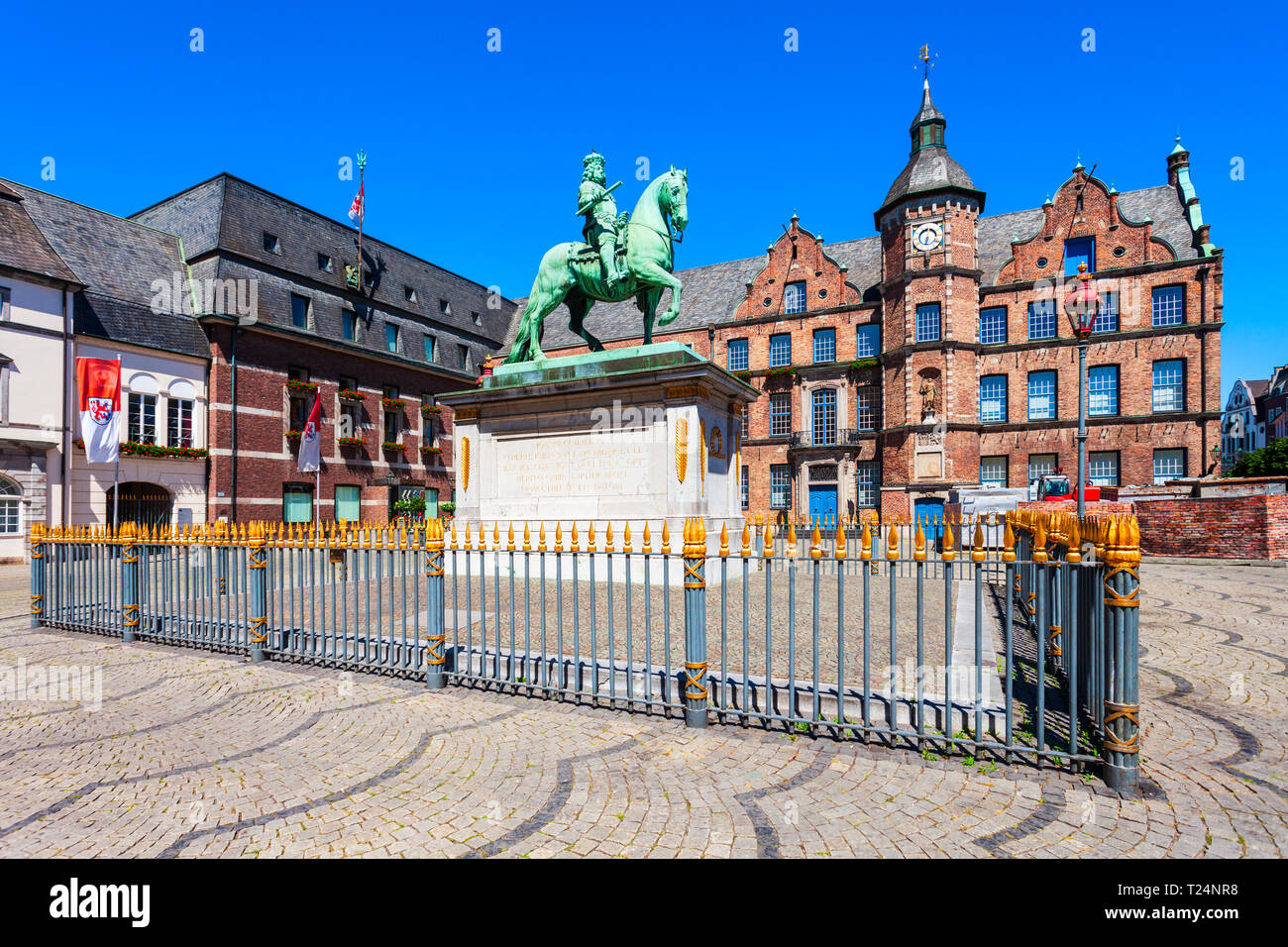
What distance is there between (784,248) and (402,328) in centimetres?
2243

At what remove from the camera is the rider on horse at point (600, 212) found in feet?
35.6

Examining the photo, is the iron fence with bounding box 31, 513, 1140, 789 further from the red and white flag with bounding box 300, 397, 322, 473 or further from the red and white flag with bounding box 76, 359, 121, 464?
the red and white flag with bounding box 300, 397, 322, 473

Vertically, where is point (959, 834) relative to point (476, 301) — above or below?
below

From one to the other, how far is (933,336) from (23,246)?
37.1 metres

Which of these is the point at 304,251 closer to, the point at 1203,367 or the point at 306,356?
the point at 306,356

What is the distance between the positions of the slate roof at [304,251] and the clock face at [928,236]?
2615 centimetres

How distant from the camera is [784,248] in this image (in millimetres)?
36625

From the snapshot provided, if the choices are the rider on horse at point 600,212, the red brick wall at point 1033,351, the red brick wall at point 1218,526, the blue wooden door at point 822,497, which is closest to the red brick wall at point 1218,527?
Result: the red brick wall at point 1218,526

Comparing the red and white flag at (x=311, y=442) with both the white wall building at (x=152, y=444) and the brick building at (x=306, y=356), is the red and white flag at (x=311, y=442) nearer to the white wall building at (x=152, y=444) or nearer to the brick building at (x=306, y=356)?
the brick building at (x=306, y=356)

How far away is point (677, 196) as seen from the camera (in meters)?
10.6

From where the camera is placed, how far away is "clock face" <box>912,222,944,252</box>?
30.7 metres

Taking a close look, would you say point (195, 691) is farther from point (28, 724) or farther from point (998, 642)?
point (998, 642)

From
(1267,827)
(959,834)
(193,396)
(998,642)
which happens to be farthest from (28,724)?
(193,396)

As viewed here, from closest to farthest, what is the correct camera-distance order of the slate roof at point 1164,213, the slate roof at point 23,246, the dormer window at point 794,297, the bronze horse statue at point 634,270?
the bronze horse statue at point 634,270, the slate roof at point 23,246, the slate roof at point 1164,213, the dormer window at point 794,297
